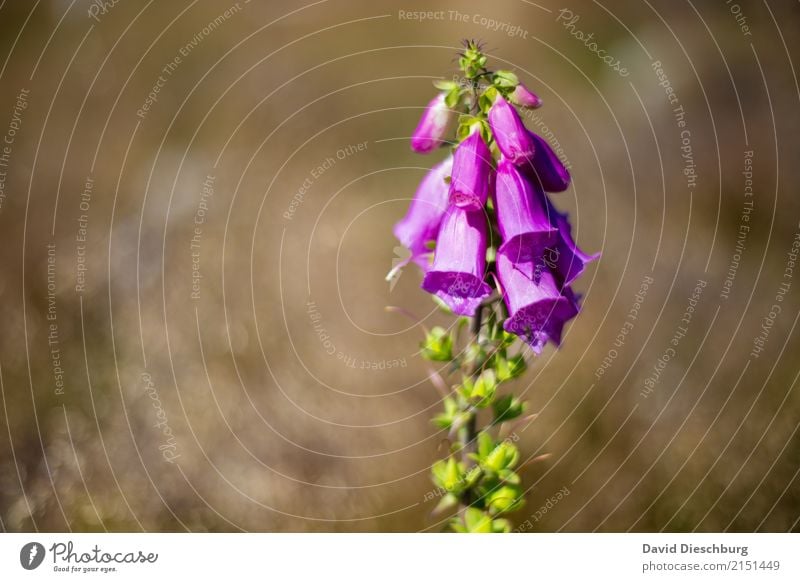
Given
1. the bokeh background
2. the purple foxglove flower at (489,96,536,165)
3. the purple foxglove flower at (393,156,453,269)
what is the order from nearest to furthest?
1. the purple foxglove flower at (489,96,536,165)
2. the purple foxglove flower at (393,156,453,269)
3. the bokeh background

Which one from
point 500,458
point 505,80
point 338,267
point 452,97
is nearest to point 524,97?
point 505,80

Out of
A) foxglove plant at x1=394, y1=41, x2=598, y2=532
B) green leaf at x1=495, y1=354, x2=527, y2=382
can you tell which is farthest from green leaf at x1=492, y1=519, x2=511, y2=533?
green leaf at x1=495, y1=354, x2=527, y2=382

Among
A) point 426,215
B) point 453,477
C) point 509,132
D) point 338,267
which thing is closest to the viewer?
point 509,132

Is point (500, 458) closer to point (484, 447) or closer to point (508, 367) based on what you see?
point (484, 447)

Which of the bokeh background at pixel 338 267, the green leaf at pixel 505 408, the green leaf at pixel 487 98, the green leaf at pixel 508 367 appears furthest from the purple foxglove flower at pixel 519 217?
the bokeh background at pixel 338 267

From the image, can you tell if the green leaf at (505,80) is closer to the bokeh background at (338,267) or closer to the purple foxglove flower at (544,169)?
the purple foxglove flower at (544,169)

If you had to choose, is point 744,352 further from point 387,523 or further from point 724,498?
point 387,523

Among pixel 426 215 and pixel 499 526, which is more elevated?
pixel 426 215

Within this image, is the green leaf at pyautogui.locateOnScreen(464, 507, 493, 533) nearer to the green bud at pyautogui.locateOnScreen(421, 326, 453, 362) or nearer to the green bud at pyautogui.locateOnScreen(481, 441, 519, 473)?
the green bud at pyautogui.locateOnScreen(481, 441, 519, 473)
